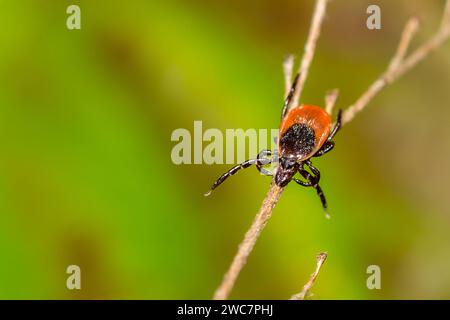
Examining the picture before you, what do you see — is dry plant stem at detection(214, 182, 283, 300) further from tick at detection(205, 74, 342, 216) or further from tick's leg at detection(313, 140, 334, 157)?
tick's leg at detection(313, 140, 334, 157)

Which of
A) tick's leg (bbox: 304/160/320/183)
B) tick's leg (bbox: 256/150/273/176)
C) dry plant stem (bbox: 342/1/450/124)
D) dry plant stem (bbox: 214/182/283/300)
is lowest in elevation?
dry plant stem (bbox: 214/182/283/300)

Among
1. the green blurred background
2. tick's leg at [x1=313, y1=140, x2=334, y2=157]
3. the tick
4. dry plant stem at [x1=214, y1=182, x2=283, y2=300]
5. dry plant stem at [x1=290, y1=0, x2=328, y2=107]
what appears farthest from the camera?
the green blurred background

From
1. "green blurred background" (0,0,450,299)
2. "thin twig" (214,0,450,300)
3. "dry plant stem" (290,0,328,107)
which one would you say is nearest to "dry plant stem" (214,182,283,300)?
"thin twig" (214,0,450,300)

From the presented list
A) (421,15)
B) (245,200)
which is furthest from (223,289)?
(421,15)

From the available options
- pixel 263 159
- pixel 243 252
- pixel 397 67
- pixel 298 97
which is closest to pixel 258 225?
pixel 243 252

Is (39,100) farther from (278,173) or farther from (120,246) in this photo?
(278,173)

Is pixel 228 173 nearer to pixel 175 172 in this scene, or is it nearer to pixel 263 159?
pixel 263 159

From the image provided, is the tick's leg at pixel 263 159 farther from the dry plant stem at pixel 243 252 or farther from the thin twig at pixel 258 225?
the dry plant stem at pixel 243 252
